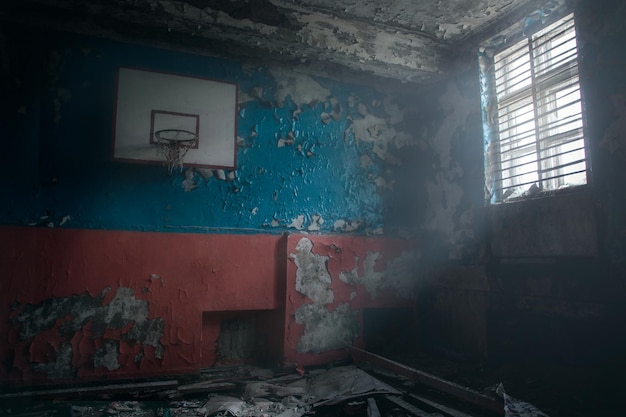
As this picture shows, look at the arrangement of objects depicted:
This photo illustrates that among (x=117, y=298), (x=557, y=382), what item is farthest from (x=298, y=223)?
(x=557, y=382)

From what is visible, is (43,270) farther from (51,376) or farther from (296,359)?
(296,359)

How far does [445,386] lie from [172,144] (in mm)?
2963

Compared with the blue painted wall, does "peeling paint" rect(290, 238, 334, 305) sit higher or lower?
lower

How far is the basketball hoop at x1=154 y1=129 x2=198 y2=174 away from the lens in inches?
141

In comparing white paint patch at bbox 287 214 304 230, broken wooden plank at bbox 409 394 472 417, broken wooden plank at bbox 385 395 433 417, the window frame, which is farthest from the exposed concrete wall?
the window frame

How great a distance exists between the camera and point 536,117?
11.3 feet

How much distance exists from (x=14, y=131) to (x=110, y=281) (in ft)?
4.89

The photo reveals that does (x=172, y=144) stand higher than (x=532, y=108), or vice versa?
(x=532, y=108)

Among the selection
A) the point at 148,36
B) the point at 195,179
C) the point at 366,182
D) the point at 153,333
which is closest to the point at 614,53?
the point at 366,182

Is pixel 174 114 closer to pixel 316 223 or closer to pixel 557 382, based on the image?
pixel 316 223

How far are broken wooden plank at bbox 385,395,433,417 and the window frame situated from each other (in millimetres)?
1990

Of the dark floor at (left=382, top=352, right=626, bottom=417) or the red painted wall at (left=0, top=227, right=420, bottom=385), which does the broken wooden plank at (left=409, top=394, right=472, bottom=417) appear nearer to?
the dark floor at (left=382, top=352, right=626, bottom=417)

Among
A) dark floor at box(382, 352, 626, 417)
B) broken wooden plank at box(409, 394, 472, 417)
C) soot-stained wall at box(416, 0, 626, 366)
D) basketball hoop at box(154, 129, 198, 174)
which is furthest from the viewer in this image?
basketball hoop at box(154, 129, 198, 174)

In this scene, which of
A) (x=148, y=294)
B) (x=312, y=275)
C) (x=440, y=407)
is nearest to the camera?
(x=440, y=407)
